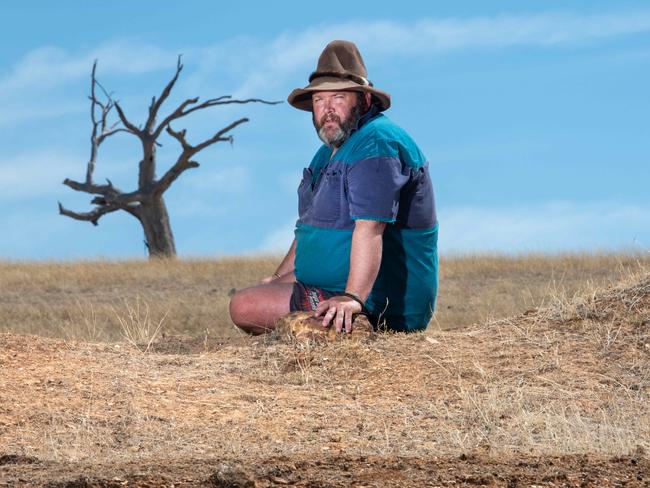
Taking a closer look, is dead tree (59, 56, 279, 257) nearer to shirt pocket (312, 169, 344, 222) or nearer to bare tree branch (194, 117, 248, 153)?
bare tree branch (194, 117, 248, 153)

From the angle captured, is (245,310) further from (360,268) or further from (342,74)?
(342,74)

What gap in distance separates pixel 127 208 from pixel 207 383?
16337mm

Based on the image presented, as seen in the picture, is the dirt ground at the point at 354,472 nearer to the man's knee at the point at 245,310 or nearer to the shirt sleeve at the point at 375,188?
the shirt sleeve at the point at 375,188

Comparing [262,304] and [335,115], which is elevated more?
[335,115]

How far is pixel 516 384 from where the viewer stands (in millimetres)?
6223

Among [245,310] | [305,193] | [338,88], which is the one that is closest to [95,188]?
[245,310]

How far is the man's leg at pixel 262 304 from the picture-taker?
7270mm

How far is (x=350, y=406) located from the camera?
5.78m

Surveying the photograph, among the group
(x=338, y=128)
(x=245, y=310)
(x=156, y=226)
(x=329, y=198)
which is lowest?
(x=245, y=310)

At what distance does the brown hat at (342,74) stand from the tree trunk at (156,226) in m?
A: 15.0

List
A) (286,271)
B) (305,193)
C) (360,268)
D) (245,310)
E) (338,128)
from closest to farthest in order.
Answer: (360,268) → (338,128) → (305,193) → (245,310) → (286,271)

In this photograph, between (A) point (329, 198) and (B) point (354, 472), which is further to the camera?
(A) point (329, 198)

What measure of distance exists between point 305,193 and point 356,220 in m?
0.79

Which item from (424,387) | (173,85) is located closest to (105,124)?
(173,85)
